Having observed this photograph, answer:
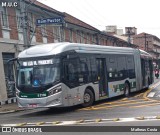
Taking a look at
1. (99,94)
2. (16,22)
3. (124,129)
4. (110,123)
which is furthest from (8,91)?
(124,129)

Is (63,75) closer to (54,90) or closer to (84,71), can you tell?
(54,90)

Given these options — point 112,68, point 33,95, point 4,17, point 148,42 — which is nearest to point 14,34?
point 4,17

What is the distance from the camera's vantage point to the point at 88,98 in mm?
17672

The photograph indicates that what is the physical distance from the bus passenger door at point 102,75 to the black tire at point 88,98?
1.05 m

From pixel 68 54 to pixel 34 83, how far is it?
196cm

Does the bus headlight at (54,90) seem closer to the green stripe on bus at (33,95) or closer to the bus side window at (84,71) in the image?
the green stripe on bus at (33,95)

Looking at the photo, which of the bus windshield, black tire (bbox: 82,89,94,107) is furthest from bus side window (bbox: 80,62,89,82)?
the bus windshield

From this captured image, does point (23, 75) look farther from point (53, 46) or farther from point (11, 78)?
point (11, 78)

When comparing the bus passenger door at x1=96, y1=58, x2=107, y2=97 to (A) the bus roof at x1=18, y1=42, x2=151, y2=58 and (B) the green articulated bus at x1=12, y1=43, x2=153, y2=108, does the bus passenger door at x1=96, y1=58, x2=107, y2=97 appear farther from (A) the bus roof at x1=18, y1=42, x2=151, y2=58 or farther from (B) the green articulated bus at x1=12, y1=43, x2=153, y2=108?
(A) the bus roof at x1=18, y1=42, x2=151, y2=58

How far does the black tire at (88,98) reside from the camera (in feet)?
57.3

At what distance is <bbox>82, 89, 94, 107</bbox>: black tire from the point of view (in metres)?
17.5

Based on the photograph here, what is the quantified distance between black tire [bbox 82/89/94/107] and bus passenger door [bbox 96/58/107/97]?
3.45ft

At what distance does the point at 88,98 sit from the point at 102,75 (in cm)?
204

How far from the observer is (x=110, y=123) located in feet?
36.8
